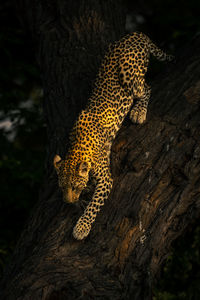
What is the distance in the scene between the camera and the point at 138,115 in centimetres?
520

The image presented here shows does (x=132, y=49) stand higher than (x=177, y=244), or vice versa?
(x=132, y=49)

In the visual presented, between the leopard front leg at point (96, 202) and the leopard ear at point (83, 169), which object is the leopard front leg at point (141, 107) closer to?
the leopard front leg at point (96, 202)

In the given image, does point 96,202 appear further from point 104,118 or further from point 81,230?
point 104,118

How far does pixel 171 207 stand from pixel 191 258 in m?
3.48

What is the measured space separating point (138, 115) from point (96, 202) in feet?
4.71

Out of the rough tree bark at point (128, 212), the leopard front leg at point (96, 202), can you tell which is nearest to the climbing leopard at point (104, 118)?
the leopard front leg at point (96, 202)

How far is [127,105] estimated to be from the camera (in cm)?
579

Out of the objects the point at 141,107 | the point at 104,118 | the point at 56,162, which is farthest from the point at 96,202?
the point at 141,107

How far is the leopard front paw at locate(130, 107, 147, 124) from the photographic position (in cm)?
508

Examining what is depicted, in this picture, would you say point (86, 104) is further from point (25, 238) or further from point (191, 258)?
point (191, 258)

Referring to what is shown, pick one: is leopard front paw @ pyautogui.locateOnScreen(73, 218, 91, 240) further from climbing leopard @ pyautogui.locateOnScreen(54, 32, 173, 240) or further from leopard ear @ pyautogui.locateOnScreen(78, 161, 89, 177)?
leopard ear @ pyautogui.locateOnScreen(78, 161, 89, 177)

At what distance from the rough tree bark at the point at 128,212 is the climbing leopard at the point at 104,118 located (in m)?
0.16

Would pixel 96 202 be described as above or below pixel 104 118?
below

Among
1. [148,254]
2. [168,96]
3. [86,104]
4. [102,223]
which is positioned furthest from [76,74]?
[148,254]
